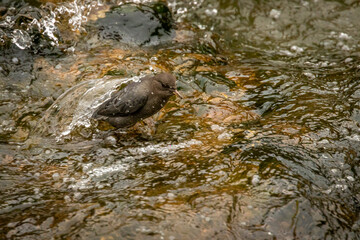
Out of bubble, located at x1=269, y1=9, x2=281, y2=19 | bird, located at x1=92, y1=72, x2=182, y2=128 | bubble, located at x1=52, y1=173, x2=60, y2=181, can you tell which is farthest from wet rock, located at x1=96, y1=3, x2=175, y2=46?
bubble, located at x1=52, y1=173, x2=60, y2=181

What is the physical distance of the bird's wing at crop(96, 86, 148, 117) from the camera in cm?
632

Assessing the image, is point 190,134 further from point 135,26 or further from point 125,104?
point 135,26

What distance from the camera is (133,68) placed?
7809 mm

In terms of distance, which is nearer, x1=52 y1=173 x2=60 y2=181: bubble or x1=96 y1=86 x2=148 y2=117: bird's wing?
x1=52 y1=173 x2=60 y2=181: bubble

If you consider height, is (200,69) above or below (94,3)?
below

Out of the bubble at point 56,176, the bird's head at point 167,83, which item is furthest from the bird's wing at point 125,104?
the bubble at point 56,176

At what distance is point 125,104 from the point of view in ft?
20.7

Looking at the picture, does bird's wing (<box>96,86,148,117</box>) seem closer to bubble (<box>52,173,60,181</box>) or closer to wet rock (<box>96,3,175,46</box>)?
bubble (<box>52,173,60,181</box>)

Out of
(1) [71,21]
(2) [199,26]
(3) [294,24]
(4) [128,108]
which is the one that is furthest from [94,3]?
(3) [294,24]

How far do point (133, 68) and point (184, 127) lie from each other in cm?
214

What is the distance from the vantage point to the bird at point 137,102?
20.8ft

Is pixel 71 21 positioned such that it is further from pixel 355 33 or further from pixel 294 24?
pixel 355 33

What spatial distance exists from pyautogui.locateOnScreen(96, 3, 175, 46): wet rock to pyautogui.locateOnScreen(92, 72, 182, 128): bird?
7.98ft

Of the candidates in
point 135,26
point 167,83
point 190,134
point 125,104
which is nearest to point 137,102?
point 125,104
